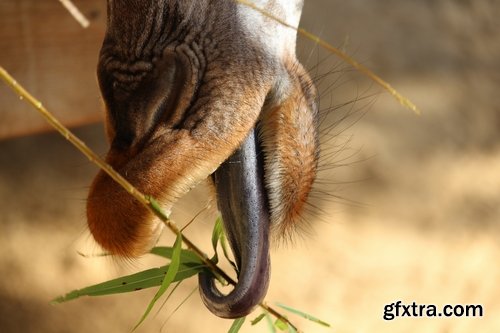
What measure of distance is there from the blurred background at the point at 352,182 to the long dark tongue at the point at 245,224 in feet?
1.14

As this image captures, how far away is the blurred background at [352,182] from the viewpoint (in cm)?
80

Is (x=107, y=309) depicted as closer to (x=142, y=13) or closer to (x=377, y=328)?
(x=377, y=328)

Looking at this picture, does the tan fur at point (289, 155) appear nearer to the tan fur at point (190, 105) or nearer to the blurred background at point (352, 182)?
the tan fur at point (190, 105)

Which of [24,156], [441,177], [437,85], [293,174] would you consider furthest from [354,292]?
[293,174]

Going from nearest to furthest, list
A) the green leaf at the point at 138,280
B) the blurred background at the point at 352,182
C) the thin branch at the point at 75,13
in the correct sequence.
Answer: the thin branch at the point at 75,13
the green leaf at the point at 138,280
the blurred background at the point at 352,182

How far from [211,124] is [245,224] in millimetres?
53

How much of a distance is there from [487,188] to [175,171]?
2.74 ft

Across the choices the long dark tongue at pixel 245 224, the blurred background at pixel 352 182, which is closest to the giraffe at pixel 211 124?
the long dark tongue at pixel 245 224

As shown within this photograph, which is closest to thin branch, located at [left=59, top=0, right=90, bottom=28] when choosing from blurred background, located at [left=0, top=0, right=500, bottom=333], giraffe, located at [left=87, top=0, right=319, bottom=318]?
giraffe, located at [left=87, top=0, right=319, bottom=318]

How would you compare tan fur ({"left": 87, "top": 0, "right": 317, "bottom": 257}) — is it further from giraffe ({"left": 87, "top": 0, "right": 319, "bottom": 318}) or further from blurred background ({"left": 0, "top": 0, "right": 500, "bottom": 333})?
blurred background ({"left": 0, "top": 0, "right": 500, "bottom": 333})

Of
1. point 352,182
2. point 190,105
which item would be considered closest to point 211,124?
point 190,105

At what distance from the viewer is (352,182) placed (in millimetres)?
1004

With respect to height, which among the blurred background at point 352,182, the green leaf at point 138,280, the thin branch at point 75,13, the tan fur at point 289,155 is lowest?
the green leaf at point 138,280

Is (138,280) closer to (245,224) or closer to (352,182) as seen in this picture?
(245,224)
